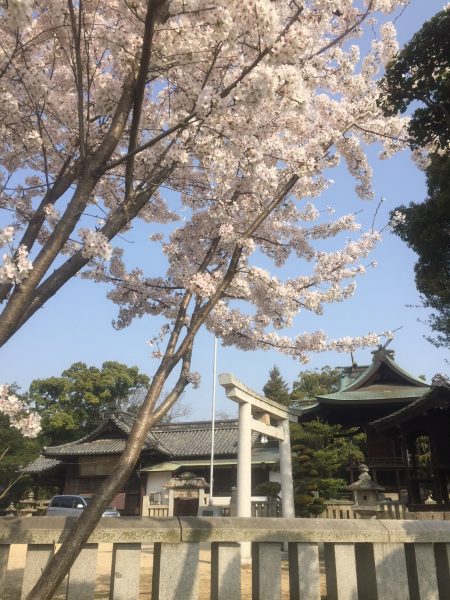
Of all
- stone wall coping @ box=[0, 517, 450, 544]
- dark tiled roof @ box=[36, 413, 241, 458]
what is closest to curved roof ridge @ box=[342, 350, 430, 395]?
dark tiled roof @ box=[36, 413, 241, 458]

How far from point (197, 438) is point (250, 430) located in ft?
75.7

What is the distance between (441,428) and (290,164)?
1095 cm

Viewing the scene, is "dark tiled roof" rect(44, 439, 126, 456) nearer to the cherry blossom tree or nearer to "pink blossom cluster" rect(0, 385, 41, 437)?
the cherry blossom tree

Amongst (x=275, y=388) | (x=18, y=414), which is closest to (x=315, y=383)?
(x=275, y=388)

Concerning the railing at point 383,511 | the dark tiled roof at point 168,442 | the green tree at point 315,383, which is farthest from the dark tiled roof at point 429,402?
the green tree at point 315,383

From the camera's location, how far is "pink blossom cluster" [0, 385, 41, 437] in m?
4.61

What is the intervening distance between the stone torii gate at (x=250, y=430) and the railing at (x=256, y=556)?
6110 millimetres

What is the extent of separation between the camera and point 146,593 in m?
6.05

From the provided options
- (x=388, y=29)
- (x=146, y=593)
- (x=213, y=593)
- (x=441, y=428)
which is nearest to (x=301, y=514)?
(x=441, y=428)

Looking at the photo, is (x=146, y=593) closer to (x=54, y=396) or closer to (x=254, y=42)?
(x=254, y=42)

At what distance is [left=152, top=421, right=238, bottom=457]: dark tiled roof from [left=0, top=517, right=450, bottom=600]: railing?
82.4ft

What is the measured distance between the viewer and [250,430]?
10875 millimetres

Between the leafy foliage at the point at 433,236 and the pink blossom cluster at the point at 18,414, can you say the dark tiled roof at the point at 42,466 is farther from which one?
the pink blossom cluster at the point at 18,414

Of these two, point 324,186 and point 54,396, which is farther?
point 54,396
